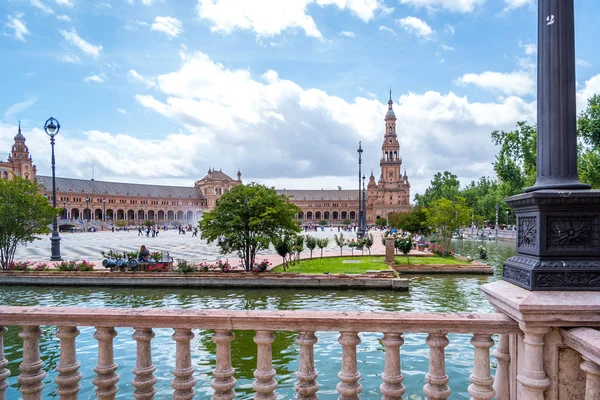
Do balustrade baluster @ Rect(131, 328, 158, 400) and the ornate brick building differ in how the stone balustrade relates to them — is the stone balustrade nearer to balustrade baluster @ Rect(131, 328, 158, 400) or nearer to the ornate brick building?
Result: balustrade baluster @ Rect(131, 328, 158, 400)

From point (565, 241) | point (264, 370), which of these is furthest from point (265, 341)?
point (565, 241)

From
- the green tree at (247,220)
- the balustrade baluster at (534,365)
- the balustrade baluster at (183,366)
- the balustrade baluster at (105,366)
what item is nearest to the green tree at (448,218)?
the green tree at (247,220)

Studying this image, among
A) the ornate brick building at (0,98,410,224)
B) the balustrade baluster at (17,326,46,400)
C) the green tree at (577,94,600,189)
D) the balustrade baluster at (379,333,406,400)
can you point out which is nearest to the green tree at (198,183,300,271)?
the balustrade baluster at (17,326,46,400)

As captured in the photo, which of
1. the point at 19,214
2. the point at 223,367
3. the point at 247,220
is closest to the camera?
the point at 223,367

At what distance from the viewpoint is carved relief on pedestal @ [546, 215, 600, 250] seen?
3150 millimetres

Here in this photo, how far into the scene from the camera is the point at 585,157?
1467 inches

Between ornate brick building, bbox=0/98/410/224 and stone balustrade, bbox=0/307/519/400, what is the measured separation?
121 meters

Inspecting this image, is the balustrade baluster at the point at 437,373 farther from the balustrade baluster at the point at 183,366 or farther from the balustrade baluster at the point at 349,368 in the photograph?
the balustrade baluster at the point at 183,366

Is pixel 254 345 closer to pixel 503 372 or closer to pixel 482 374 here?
pixel 503 372

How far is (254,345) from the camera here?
1062 centimetres

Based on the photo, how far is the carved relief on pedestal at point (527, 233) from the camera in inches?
129

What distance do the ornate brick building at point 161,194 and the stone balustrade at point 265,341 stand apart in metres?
121

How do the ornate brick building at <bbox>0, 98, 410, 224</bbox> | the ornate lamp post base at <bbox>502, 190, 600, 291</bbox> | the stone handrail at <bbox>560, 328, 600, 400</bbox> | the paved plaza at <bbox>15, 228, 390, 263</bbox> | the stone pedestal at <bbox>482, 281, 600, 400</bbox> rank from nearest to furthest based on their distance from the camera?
the stone handrail at <bbox>560, 328, 600, 400</bbox> → the stone pedestal at <bbox>482, 281, 600, 400</bbox> → the ornate lamp post base at <bbox>502, 190, 600, 291</bbox> → the paved plaza at <bbox>15, 228, 390, 263</bbox> → the ornate brick building at <bbox>0, 98, 410, 224</bbox>

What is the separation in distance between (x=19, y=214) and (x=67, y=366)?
22.7 m
